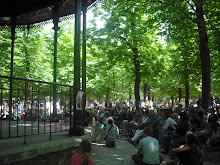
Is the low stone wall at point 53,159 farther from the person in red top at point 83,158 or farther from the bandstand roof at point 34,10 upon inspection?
the bandstand roof at point 34,10

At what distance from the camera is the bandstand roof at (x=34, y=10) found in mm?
9678

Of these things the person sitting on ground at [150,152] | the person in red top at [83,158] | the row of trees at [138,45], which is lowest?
the person sitting on ground at [150,152]

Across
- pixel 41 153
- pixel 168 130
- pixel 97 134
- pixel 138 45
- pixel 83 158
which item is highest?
pixel 138 45

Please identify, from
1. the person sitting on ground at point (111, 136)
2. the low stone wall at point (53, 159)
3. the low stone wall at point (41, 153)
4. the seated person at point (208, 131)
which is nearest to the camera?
the low stone wall at point (41, 153)

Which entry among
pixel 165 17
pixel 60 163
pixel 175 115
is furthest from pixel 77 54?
pixel 175 115

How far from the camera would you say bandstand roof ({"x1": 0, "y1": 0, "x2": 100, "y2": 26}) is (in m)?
9.68

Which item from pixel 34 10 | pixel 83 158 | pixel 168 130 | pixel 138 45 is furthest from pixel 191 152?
pixel 138 45

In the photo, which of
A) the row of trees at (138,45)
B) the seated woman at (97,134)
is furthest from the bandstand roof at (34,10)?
the seated woman at (97,134)

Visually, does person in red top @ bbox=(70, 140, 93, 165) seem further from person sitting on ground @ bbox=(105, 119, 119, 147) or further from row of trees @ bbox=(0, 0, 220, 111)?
row of trees @ bbox=(0, 0, 220, 111)

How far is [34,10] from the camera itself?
408 inches

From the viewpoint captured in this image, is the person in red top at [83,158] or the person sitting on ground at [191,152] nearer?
the person in red top at [83,158]

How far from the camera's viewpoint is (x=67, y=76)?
23.9 metres

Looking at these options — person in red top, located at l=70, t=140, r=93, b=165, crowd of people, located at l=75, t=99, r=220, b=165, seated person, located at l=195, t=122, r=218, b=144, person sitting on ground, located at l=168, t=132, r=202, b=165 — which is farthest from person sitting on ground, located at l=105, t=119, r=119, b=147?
person in red top, located at l=70, t=140, r=93, b=165

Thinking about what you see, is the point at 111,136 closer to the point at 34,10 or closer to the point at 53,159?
the point at 53,159
